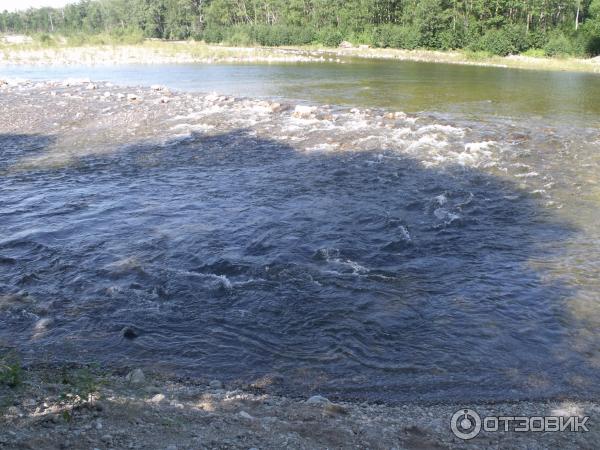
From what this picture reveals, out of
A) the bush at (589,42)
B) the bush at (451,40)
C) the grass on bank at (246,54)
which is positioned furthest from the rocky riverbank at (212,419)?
the bush at (451,40)

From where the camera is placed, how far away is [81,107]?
28672mm

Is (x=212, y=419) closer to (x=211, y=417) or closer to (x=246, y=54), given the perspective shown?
(x=211, y=417)

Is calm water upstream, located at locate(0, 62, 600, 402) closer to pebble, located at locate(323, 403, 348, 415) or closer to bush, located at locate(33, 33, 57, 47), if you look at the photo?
pebble, located at locate(323, 403, 348, 415)

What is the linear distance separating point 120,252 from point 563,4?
3247 inches

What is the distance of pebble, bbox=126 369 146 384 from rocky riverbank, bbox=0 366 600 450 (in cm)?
1

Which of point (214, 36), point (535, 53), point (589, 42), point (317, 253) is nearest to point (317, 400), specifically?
point (317, 253)

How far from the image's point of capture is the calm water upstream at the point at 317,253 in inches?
301

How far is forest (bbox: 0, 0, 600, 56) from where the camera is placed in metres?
68.6

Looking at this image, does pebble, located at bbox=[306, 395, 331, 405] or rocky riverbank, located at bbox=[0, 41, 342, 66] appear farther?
rocky riverbank, located at bbox=[0, 41, 342, 66]

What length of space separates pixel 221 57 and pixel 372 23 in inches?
1560

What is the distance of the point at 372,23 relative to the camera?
97.4m

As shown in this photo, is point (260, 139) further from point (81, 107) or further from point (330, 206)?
point (81, 107)

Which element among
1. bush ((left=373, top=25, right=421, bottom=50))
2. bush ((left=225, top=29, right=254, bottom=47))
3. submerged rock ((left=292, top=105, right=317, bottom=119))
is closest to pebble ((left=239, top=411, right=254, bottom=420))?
submerged rock ((left=292, top=105, right=317, bottom=119))

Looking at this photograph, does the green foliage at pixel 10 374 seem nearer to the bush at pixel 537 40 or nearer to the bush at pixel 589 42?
the bush at pixel 589 42
